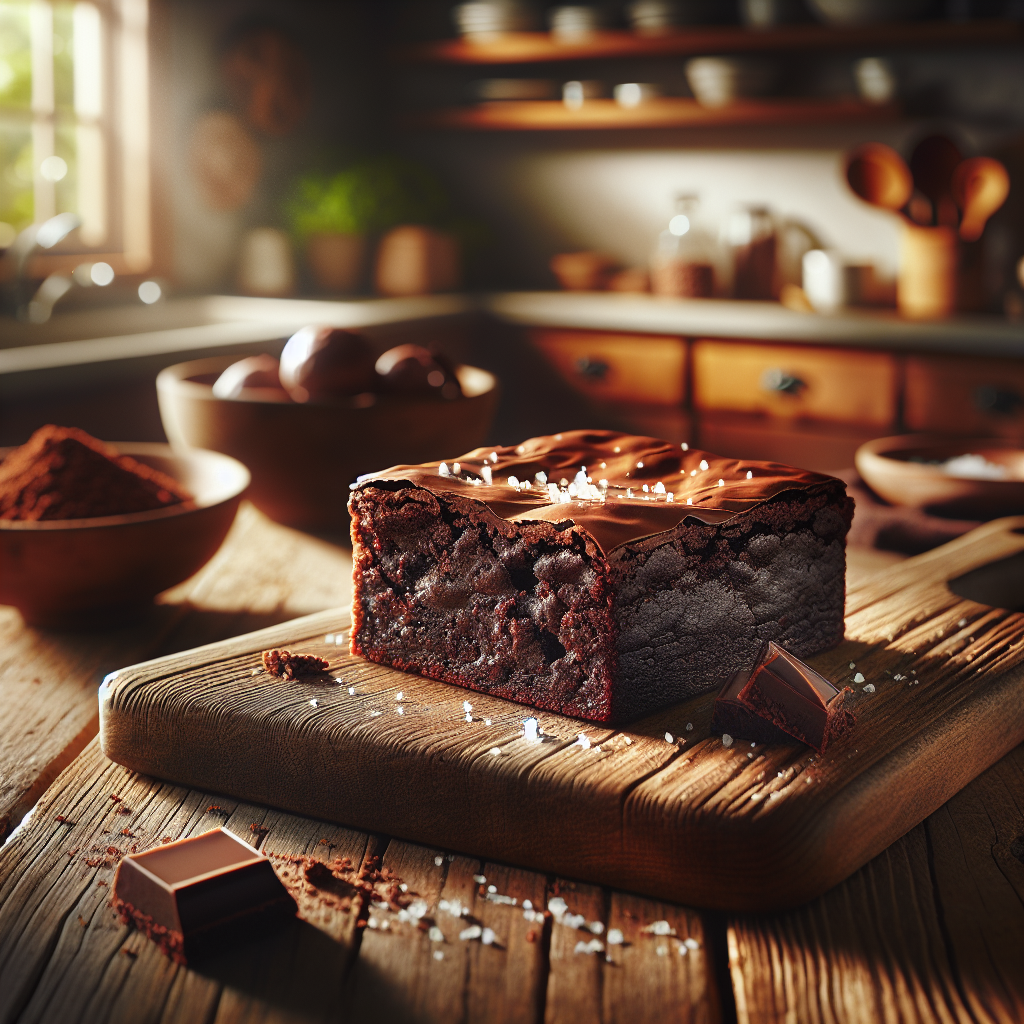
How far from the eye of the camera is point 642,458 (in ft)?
3.81

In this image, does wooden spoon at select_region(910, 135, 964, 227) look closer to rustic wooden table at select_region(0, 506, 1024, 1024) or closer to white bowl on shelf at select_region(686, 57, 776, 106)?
white bowl on shelf at select_region(686, 57, 776, 106)

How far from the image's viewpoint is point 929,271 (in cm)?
333

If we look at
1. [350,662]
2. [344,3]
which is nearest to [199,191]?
[344,3]

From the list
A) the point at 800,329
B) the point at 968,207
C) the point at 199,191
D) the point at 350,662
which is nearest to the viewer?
the point at 350,662

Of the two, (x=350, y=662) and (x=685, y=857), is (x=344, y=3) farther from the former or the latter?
(x=685, y=857)

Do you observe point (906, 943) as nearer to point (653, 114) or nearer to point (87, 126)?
point (653, 114)

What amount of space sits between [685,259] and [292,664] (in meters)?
2.98

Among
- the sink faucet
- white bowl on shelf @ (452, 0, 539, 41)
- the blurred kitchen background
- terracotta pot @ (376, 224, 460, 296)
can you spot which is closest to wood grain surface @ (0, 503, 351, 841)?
the blurred kitchen background

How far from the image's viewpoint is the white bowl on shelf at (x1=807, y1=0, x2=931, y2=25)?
3.32m

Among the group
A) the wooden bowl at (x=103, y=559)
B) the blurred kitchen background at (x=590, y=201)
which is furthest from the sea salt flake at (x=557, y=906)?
the blurred kitchen background at (x=590, y=201)

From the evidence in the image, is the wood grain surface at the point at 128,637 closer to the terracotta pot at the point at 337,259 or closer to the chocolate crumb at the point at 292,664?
the chocolate crumb at the point at 292,664

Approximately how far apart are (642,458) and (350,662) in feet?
1.10

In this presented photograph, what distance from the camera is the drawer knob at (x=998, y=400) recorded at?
2.89 metres

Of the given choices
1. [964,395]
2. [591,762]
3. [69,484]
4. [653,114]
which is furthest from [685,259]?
[591,762]
